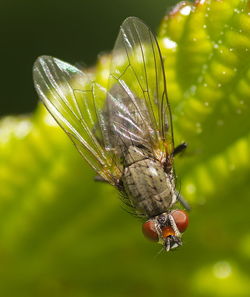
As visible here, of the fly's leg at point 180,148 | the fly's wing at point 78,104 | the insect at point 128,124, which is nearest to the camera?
the fly's leg at point 180,148

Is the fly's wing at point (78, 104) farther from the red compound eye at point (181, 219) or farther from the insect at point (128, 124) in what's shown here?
the red compound eye at point (181, 219)

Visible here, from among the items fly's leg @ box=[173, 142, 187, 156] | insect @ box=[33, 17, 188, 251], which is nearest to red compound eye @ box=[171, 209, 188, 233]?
insect @ box=[33, 17, 188, 251]

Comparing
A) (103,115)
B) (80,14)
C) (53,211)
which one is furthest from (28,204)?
(80,14)

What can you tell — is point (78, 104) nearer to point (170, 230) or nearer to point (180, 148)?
point (180, 148)

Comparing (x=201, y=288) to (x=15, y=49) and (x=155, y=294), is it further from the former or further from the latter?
(x=15, y=49)

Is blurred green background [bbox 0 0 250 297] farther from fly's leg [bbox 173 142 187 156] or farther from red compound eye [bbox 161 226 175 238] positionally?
red compound eye [bbox 161 226 175 238]

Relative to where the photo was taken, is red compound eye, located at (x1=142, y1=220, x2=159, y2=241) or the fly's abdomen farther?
the fly's abdomen

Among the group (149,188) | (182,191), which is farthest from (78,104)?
(182,191)

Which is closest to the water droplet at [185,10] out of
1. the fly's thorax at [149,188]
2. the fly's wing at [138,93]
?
the fly's wing at [138,93]
